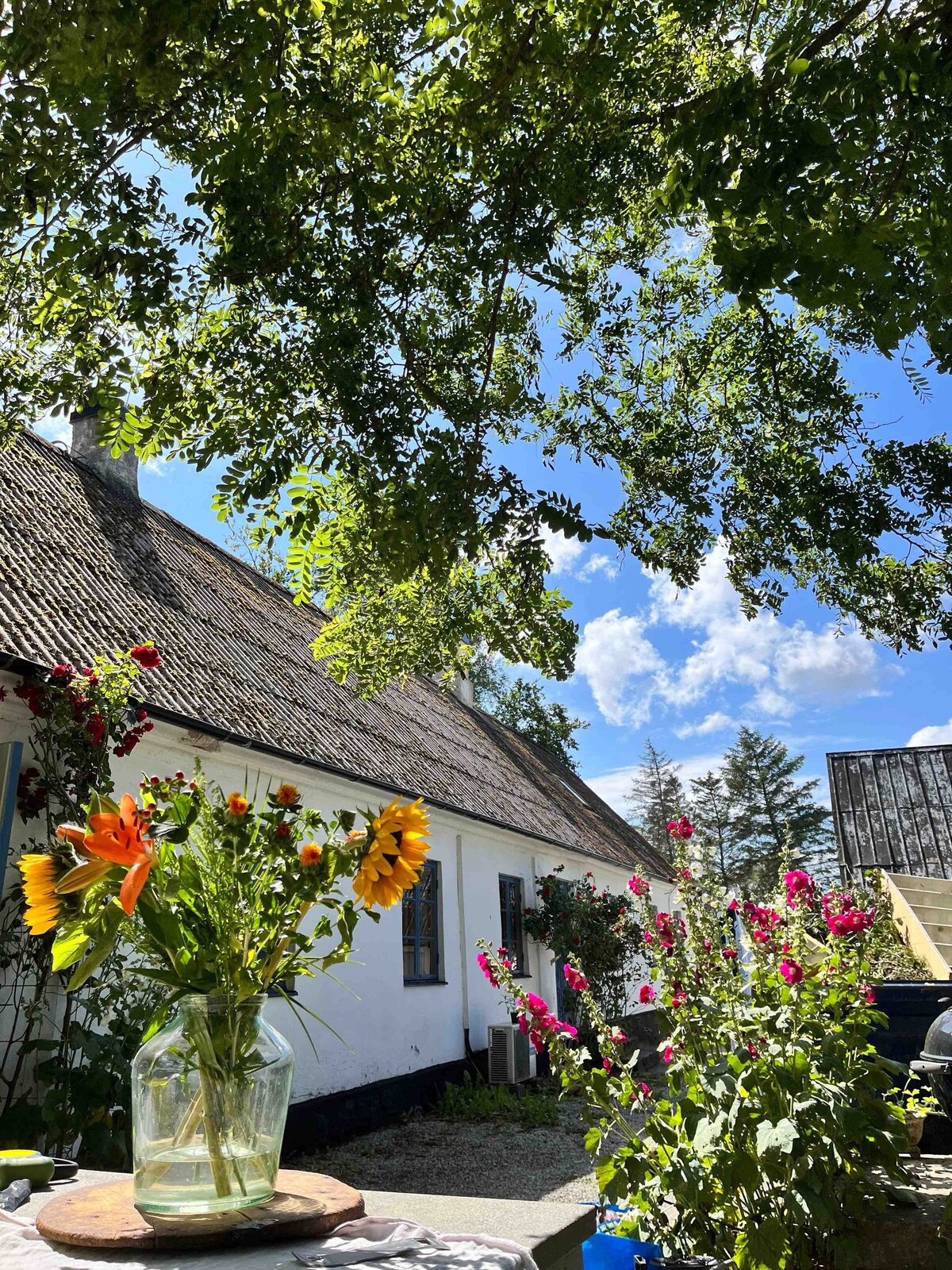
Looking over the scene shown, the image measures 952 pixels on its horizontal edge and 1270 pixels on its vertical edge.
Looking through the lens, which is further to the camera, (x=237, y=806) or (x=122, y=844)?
(x=237, y=806)

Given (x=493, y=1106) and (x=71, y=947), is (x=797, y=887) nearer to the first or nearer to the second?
(x=71, y=947)

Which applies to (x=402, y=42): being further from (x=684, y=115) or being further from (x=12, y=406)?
(x=12, y=406)

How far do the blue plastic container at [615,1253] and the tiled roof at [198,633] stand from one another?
437 centimetres

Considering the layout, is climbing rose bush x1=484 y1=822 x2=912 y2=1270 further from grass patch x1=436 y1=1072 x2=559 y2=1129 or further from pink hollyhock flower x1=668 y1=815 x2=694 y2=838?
grass patch x1=436 y1=1072 x2=559 y2=1129

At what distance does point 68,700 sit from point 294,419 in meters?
2.58

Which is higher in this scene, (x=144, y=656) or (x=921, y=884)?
(x=144, y=656)

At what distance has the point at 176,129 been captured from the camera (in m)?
3.80

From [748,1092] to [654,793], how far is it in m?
53.5

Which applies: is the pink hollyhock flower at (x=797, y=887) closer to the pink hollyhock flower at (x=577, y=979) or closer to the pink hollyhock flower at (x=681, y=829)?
the pink hollyhock flower at (x=681, y=829)

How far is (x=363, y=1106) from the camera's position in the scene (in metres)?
9.03

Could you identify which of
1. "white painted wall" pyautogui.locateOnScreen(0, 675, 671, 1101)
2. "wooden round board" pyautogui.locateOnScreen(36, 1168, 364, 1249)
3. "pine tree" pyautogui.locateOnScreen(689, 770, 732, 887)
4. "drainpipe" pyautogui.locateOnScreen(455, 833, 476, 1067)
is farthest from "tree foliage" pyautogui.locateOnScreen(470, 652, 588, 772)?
"wooden round board" pyautogui.locateOnScreen(36, 1168, 364, 1249)

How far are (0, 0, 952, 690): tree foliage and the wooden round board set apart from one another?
203 cm

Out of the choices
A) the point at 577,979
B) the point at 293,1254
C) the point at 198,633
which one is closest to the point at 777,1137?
the point at 577,979

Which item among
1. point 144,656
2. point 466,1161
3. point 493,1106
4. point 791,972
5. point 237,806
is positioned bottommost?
point 466,1161
